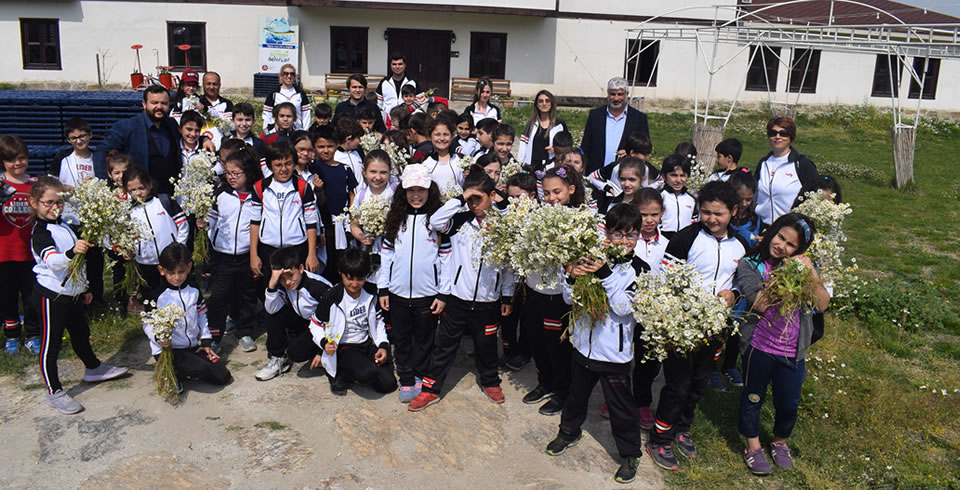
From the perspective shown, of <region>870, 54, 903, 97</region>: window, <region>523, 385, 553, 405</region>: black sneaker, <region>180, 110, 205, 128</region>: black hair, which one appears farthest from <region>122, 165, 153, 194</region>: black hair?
<region>870, 54, 903, 97</region>: window

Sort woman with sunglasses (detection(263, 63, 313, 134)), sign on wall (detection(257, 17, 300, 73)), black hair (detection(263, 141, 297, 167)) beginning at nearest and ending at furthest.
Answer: black hair (detection(263, 141, 297, 167))
woman with sunglasses (detection(263, 63, 313, 134))
sign on wall (detection(257, 17, 300, 73))

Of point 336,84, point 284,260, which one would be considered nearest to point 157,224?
point 284,260

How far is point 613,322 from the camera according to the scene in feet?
15.5

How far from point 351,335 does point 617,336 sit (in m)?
2.22

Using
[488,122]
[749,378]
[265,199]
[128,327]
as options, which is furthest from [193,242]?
[749,378]

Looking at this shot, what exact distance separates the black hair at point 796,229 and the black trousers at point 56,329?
510 cm

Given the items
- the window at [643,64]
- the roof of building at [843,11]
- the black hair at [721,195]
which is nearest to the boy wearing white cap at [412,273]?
the black hair at [721,195]

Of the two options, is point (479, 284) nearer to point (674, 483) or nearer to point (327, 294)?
point (327, 294)

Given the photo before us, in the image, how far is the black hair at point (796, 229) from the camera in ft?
15.1

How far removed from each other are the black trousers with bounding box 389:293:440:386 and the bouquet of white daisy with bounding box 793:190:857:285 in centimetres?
281

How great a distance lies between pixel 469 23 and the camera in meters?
25.5

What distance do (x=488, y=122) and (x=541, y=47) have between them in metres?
19.3

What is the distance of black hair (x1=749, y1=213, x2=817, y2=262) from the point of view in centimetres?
461

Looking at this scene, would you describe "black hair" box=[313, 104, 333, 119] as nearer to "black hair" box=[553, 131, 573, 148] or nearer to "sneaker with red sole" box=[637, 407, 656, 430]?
"black hair" box=[553, 131, 573, 148]
